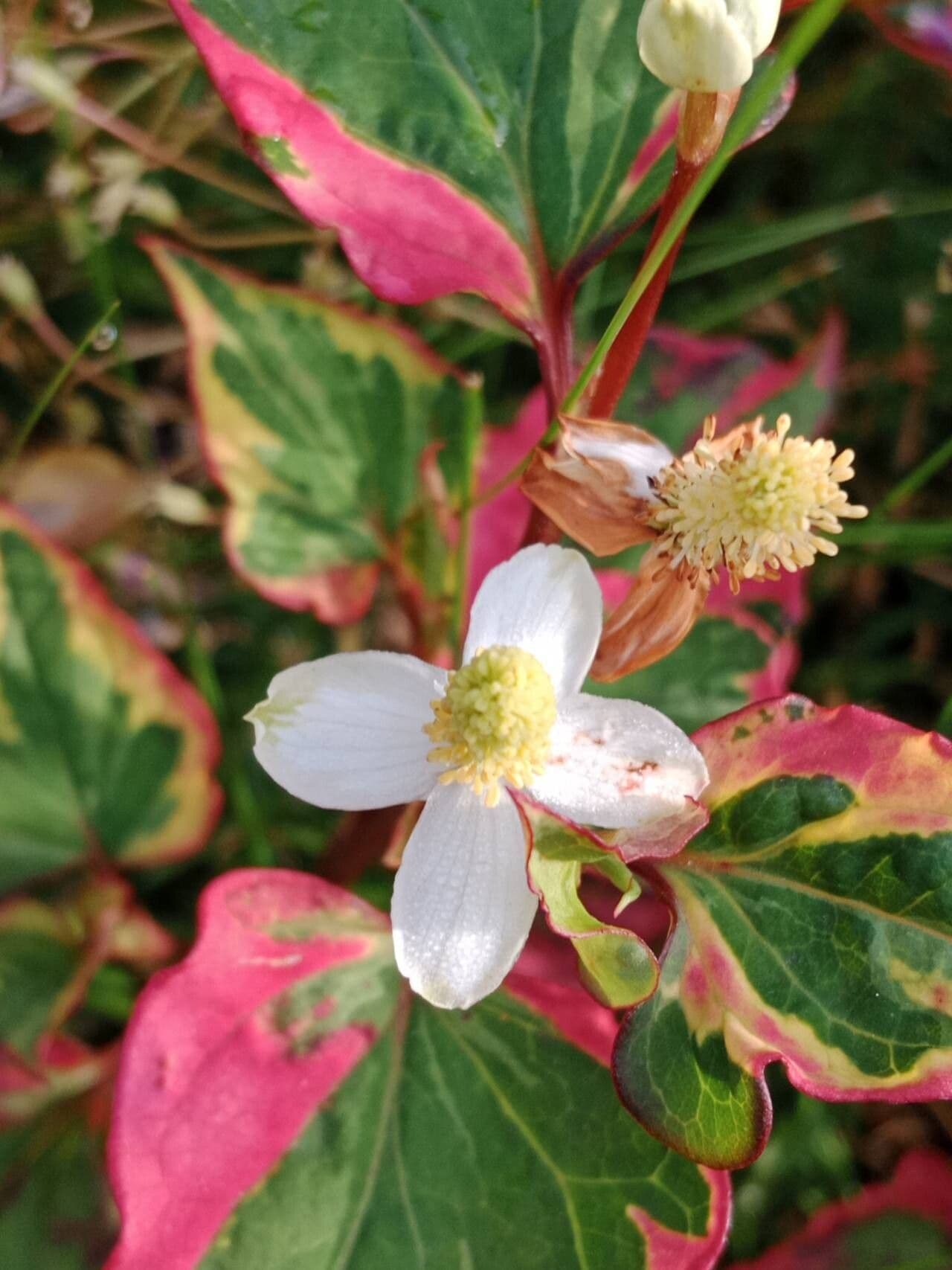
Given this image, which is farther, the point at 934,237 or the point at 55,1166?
the point at 934,237

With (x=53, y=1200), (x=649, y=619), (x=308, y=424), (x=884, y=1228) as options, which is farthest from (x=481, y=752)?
(x=884, y=1228)

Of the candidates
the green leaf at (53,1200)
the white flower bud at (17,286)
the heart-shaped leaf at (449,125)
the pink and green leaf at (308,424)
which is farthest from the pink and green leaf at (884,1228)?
the white flower bud at (17,286)

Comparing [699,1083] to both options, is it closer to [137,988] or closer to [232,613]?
[137,988]

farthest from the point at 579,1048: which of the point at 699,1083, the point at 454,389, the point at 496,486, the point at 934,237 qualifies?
the point at 934,237

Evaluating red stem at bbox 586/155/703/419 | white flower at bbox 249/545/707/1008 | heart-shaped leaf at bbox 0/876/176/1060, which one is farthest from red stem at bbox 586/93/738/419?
heart-shaped leaf at bbox 0/876/176/1060

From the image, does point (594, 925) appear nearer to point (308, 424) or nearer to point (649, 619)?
point (649, 619)

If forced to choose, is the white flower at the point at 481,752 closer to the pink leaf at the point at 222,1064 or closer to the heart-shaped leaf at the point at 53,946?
the pink leaf at the point at 222,1064
